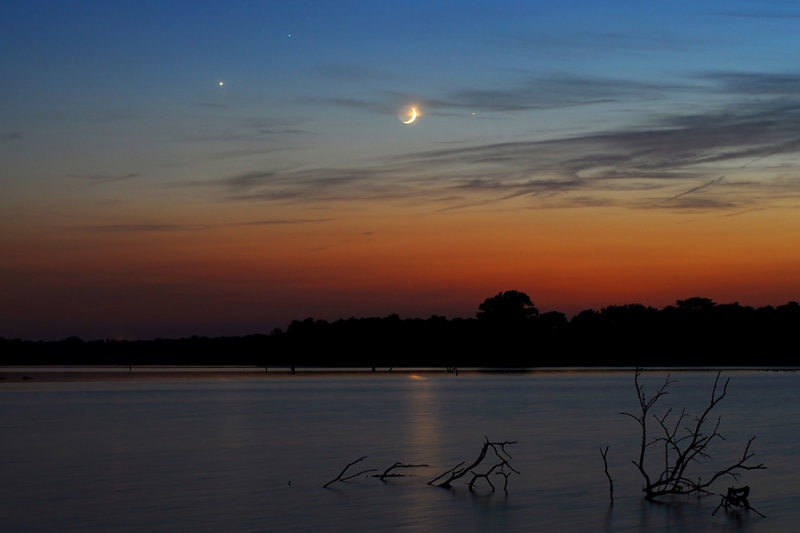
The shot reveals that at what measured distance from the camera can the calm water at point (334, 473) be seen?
24109 mm

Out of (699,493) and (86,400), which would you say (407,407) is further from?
(699,493)

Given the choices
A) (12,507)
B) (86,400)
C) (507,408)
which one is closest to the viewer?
(12,507)

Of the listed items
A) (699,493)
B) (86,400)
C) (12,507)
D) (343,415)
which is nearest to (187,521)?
(12,507)

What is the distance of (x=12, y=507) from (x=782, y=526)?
1940 cm

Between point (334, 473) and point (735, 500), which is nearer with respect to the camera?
point (735, 500)

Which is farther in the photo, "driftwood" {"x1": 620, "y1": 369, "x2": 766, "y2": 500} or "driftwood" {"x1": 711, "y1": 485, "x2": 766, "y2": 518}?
"driftwood" {"x1": 620, "y1": 369, "x2": 766, "y2": 500}

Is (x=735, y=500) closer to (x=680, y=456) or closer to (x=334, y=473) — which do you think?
(x=680, y=456)

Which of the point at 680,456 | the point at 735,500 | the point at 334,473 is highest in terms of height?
the point at 680,456

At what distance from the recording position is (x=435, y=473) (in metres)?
32.7

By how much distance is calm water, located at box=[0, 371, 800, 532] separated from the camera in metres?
24.1

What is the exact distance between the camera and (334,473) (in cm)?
3341

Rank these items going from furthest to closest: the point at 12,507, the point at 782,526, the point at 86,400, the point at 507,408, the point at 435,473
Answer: the point at 86,400 < the point at 507,408 < the point at 435,473 < the point at 12,507 < the point at 782,526

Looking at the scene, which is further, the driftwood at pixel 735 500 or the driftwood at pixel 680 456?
the driftwood at pixel 680 456

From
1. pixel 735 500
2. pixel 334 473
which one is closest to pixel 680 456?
pixel 735 500
